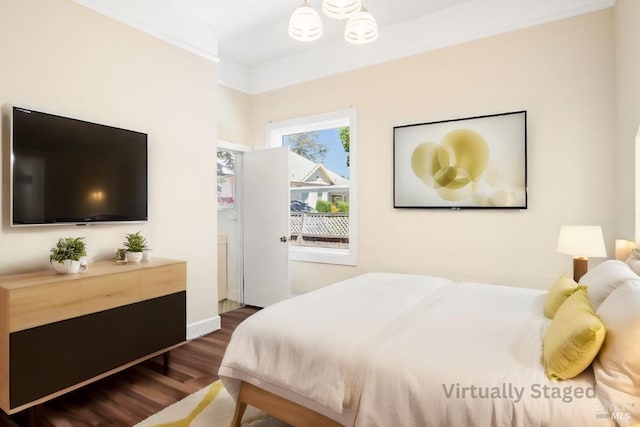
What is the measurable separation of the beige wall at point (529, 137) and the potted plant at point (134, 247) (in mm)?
2130

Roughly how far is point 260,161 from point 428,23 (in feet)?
7.89

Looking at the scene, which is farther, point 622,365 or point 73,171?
point 73,171

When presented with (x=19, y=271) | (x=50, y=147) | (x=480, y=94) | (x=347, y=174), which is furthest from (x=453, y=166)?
(x=19, y=271)

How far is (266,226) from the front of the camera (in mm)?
4426

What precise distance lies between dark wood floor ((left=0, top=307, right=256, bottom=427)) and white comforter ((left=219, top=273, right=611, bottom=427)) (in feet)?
2.57

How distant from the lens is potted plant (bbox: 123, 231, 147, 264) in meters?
2.74

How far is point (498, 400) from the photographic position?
4.11ft

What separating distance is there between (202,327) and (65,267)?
1.61 meters

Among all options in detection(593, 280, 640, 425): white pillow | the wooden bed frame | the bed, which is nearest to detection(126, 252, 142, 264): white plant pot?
the bed

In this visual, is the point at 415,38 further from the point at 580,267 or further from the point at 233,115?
the point at 580,267

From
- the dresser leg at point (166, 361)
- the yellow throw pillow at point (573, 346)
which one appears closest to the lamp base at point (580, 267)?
the yellow throw pillow at point (573, 346)

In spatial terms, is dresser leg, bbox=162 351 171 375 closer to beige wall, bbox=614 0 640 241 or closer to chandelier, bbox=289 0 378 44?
chandelier, bbox=289 0 378 44

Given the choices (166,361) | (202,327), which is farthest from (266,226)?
(166,361)

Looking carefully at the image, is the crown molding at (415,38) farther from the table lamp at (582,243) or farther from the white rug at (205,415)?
the white rug at (205,415)
